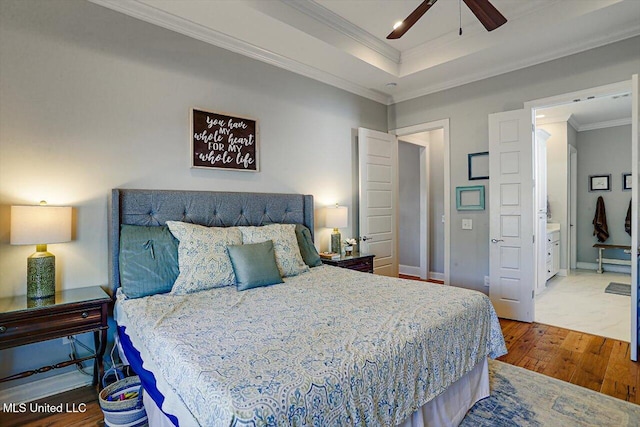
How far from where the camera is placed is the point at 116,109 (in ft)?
8.07

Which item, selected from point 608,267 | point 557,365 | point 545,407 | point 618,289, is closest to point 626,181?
point 608,267

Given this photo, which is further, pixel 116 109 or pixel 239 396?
pixel 116 109

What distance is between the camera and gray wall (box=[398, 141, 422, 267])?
19.2 feet

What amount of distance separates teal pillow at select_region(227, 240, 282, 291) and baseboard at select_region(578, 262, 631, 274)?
6.70 m

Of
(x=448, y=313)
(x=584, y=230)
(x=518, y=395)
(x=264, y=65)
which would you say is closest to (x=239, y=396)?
(x=448, y=313)

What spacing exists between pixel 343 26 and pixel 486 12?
147 centimetres

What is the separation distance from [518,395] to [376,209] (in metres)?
2.51

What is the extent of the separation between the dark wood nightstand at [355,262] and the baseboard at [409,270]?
7.16ft

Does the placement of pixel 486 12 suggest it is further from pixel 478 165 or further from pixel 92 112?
pixel 92 112

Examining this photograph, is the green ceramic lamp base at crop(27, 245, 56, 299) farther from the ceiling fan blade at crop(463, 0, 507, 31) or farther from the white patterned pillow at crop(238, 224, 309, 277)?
the ceiling fan blade at crop(463, 0, 507, 31)

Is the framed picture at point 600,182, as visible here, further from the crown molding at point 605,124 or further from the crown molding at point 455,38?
the crown molding at point 455,38

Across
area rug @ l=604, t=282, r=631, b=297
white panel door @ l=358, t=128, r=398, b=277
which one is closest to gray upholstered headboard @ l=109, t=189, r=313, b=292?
white panel door @ l=358, t=128, r=398, b=277

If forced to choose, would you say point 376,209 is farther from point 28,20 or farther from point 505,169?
point 28,20

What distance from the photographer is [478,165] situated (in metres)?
3.91
